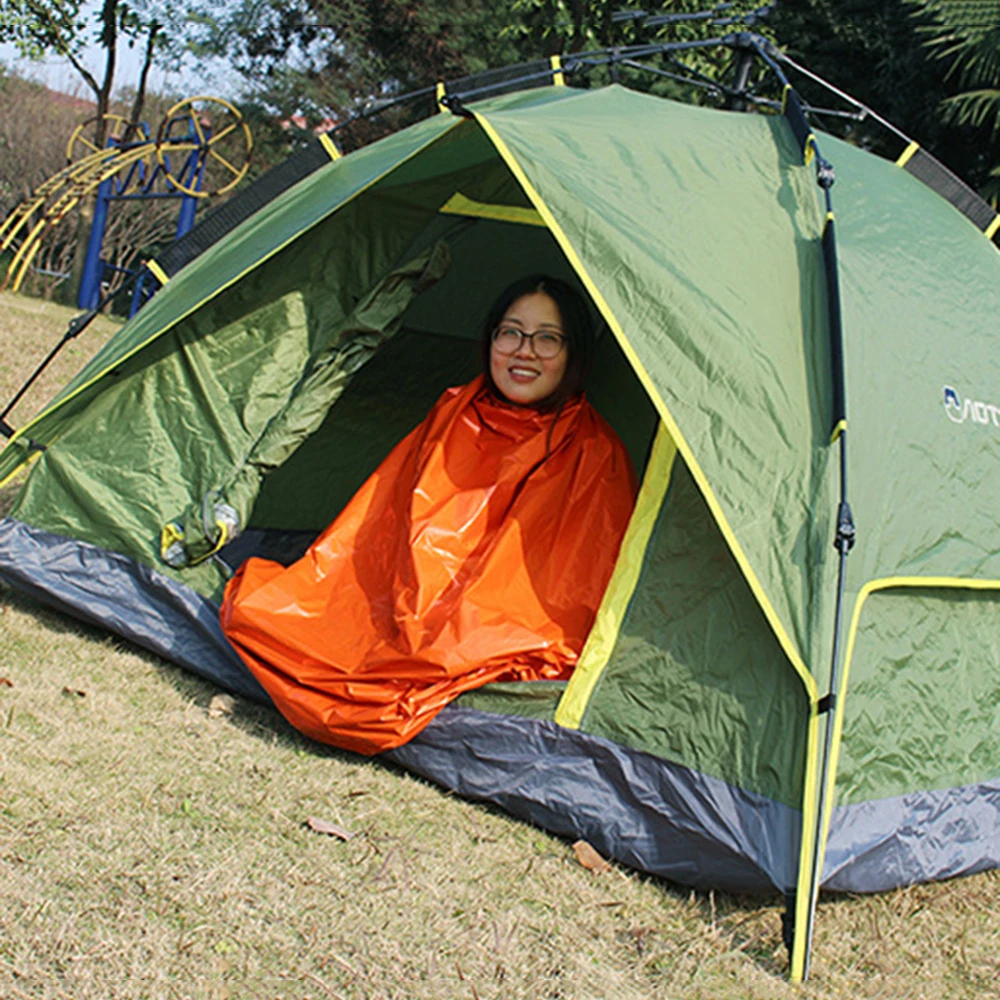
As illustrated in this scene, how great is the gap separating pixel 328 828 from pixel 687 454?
3.65ft

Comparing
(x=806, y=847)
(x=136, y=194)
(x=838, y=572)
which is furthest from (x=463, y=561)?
(x=136, y=194)

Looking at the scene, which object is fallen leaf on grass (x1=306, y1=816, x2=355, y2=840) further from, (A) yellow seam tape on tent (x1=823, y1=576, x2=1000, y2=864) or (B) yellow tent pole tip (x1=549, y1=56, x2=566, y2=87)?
(B) yellow tent pole tip (x1=549, y1=56, x2=566, y2=87)

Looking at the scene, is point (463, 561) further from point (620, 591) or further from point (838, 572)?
point (838, 572)

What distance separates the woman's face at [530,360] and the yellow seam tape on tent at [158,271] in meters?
1.05

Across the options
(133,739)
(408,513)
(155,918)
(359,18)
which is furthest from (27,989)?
(359,18)

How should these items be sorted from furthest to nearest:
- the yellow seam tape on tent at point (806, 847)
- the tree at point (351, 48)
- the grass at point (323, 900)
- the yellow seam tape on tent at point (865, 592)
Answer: the tree at point (351, 48) → the yellow seam tape on tent at point (865, 592) → the yellow seam tape on tent at point (806, 847) → the grass at point (323, 900)

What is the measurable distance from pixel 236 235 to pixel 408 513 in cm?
102

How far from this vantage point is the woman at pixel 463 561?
9.20ft

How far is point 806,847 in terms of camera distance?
7.49ft

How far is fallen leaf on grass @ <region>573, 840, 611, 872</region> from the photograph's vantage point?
2492 millimetres

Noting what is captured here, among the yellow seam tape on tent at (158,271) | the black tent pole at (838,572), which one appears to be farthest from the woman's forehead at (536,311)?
the yellow seam tape on tent at (158,271)

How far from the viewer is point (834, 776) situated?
2359 mm

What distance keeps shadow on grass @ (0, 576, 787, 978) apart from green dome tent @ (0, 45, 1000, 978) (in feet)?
0.16

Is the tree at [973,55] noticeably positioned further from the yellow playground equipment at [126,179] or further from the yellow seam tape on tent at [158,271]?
the yellow seam tape on tent at [158,271]
